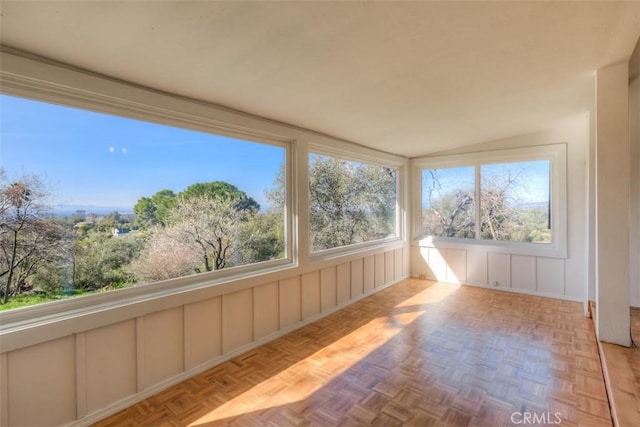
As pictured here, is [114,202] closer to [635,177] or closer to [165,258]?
A: [165,258]

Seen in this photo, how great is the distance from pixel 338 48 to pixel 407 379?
2.48 m

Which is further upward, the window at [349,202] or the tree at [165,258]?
the window at [349,202]

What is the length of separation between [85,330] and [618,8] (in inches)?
152

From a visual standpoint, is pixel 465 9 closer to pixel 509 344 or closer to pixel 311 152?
pixel 311 152

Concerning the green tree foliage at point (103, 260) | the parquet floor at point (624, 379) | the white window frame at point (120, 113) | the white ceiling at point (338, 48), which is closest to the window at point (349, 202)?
the white window frame at point (120, 113)

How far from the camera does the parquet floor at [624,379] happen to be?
5.82 feet

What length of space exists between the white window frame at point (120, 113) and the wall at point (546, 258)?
3.44m

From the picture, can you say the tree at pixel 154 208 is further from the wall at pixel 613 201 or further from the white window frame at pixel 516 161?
the white window frame at pixel 516 161

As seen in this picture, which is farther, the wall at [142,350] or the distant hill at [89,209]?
the distant hill at [89,209]

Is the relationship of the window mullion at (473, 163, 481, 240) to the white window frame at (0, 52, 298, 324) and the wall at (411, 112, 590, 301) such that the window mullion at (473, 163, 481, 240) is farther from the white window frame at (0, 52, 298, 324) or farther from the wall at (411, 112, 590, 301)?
the white window frame at (0, 52, 298, 324)

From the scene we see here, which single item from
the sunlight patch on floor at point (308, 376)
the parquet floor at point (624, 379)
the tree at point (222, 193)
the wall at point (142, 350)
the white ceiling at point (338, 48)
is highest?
the white ceiling at point (338, 48)

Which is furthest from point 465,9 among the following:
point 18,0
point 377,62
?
point 18,0

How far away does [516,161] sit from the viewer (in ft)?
15.0

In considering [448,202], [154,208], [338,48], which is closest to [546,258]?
[448,202]
